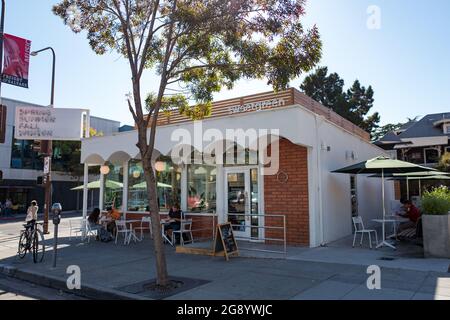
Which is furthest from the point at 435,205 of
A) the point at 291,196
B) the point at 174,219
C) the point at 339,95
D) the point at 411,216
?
the point at 339,95

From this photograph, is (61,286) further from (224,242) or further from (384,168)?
(384,168)

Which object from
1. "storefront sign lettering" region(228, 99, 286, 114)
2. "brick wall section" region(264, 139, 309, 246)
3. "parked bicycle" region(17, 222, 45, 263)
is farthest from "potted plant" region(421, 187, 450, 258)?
"parked bicycle" region(17, 222, 45, 263)

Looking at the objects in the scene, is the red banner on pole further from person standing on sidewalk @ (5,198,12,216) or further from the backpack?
person standing on sidewalk @ (5,198,12,216)

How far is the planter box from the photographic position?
877 centimetres

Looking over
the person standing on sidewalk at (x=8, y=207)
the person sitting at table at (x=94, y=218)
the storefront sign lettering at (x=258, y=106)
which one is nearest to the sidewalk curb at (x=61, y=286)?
the person sitting at table at (x=94, y=218)

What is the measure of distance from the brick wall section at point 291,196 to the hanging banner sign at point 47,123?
786cm

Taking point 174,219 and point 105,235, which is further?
point 105,235

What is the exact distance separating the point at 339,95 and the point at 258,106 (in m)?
27.4

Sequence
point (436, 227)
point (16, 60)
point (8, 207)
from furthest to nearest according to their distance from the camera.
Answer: point (8, 207), point (16, 60), point (436, 227)

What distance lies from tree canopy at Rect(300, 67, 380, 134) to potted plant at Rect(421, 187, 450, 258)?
96.7 ft

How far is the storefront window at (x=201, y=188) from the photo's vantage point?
13.3 metres

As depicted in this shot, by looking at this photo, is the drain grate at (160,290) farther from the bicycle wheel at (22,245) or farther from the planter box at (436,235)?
the planter box at (436,235)

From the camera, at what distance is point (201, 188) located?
44.7 feet
